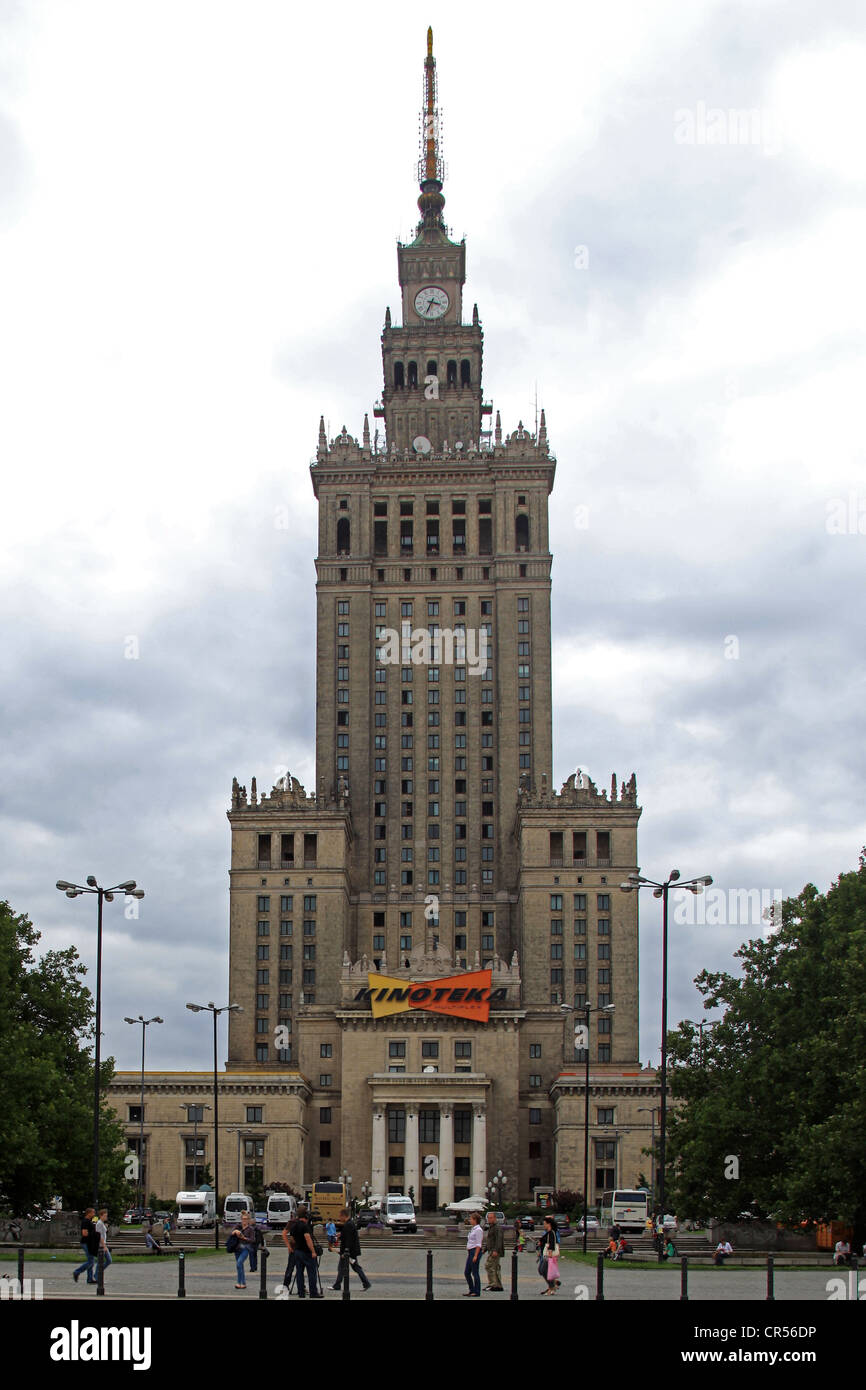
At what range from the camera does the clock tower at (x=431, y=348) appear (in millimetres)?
175750

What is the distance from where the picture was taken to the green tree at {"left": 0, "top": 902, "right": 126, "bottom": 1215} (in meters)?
65.7

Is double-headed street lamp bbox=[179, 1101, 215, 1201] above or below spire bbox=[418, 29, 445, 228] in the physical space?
below

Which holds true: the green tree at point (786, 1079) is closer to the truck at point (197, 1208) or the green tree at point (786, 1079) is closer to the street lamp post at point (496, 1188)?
the truck at point (197, 1208)

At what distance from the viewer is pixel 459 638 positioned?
162375 millimetres

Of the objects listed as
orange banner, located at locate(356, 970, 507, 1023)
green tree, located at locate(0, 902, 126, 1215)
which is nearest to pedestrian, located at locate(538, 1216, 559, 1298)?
green tree, located at locate(0, 902, 126, 1215)

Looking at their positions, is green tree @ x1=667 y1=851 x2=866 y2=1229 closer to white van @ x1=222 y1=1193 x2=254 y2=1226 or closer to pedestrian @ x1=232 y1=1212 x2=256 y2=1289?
pedestrian @ x1=232 y1=1212 x2=256 y2=1289

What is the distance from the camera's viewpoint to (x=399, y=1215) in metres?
97.8

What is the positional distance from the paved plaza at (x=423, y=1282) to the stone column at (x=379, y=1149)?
74713 mm

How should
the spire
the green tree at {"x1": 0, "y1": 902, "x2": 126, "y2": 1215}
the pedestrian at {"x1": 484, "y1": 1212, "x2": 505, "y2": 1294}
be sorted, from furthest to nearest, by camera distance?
1. the spire
2. the green tree at {"x1": 0, "y1": 902, "x2": 126, "y2": 1215}
3. the pedestrian at {"x1": 484, "y1": 1212, "x2": 505, "y2": 1294}

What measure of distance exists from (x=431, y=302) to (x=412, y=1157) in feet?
326

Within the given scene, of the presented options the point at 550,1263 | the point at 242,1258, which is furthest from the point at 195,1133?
the point at 550,1263

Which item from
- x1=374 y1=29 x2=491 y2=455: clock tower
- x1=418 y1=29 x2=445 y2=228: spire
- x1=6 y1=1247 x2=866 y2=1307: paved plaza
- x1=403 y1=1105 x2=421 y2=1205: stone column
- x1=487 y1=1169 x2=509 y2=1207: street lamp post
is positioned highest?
x1=418 y1=29 x2=445 y2=228: spire

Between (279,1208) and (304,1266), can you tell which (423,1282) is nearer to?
(304,1266)

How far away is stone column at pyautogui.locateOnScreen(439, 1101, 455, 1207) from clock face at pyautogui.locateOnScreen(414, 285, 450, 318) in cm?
9374
